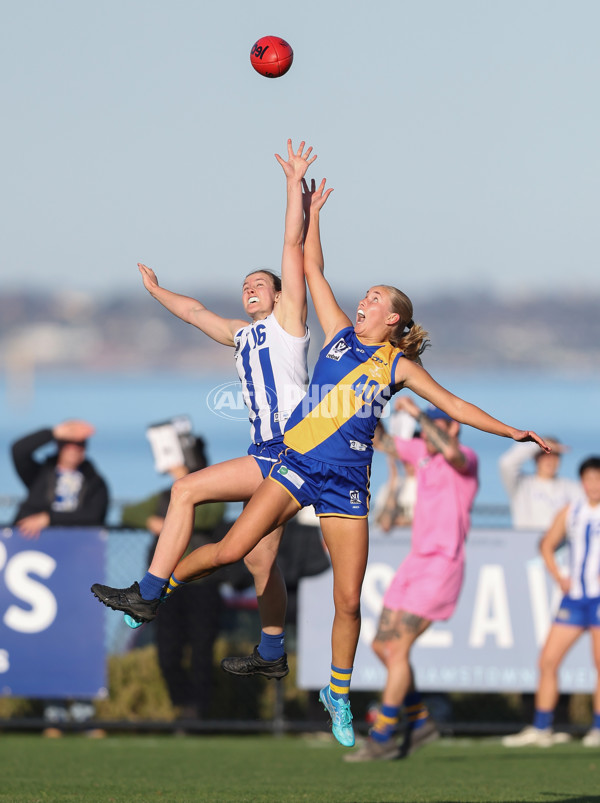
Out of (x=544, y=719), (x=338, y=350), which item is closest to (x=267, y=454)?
(x=338, y=350)

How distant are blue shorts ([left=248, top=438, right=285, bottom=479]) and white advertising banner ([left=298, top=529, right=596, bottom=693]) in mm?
4472

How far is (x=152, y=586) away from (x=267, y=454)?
0.92 metres

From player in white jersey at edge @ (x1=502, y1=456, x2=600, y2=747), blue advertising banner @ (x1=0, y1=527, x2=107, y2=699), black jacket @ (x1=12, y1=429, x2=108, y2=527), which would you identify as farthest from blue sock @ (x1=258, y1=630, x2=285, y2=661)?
black jacket @ (x1=12, y1=429, x2=108, y2=527)

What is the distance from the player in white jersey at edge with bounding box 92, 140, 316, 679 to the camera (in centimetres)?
688

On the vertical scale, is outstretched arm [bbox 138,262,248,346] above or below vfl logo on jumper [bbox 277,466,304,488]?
above

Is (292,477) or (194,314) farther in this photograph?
(194,314)

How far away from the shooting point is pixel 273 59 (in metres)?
7.55

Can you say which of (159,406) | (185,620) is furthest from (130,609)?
(159,406)

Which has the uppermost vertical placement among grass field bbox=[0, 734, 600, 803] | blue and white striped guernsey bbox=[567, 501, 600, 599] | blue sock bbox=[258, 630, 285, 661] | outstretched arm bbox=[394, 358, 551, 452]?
outstretched arm bbox=[394, 358, 551, 452]

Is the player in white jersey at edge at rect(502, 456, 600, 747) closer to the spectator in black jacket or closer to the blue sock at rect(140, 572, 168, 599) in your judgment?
the spectator in black jacket

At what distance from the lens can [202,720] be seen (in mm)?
11633

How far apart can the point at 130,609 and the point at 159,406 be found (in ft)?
412

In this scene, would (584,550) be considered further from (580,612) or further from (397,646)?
(397,646)

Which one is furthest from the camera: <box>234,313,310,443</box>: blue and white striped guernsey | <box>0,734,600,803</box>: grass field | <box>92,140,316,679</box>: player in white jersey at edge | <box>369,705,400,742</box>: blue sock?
<box>369,705,400,742</box>: blue sock
